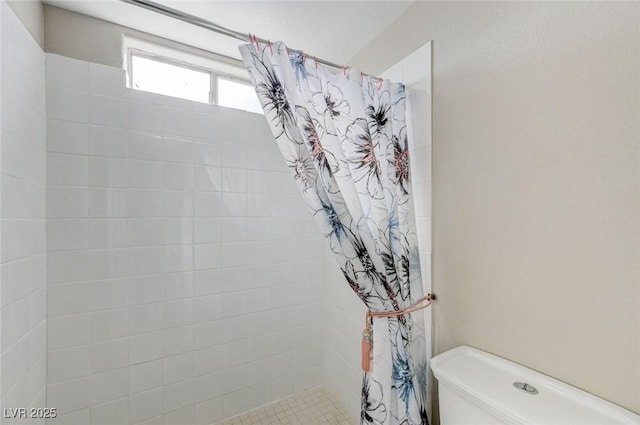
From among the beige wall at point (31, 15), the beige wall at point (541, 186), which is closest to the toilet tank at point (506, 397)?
the beige wall at point (541, 186)

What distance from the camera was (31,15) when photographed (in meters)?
1.17

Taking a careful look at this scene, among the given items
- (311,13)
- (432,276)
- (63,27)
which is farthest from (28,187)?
(432,276)

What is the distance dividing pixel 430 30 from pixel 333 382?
85.1 inches

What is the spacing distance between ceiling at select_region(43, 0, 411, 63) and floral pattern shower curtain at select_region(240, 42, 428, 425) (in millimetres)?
488

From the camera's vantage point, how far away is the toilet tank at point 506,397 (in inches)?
26.4

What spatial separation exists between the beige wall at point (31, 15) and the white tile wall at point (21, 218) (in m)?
0.06

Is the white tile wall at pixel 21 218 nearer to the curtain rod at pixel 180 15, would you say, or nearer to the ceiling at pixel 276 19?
the ceiling at pixel 276 19

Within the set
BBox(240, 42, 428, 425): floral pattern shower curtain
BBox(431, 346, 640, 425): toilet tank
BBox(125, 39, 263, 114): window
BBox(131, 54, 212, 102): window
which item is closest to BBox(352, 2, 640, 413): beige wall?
BBox(431, 346, 640, 425): toilet tank

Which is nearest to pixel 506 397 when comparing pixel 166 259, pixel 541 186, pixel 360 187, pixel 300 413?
pixel 541 186

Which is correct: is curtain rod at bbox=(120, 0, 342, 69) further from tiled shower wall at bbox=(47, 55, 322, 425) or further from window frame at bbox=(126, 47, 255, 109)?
window frame at bbox=(126, 47, 255, 109)

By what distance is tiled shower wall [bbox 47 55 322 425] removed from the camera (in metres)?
1.30

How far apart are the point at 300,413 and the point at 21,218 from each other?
5.91ft

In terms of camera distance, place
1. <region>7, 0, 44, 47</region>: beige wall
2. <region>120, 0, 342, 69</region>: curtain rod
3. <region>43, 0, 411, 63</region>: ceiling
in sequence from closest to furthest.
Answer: <region>120, 0, 342, 69</region>: curtain rod < <region>7, 0, 44, 47</region>: beige wall < <region>43, 0, 411, 63</region>: ceiling

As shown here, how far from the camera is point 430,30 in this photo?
1168 millimetres
